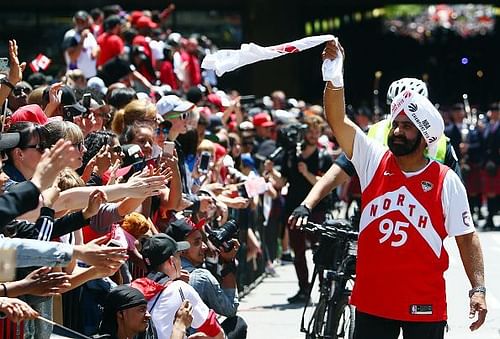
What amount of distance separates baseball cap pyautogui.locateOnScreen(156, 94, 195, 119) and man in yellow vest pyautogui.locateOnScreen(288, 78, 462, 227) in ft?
7.40

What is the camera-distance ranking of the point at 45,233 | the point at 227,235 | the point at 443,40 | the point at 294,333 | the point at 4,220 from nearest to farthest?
the point at 4,220
the point at 45,233
the point at 227,235
the point at 294,333
the point at 443,40

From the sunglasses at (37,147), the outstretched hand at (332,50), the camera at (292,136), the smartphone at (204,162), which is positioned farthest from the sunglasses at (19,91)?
the camera at (292,136)

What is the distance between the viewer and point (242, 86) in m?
34.7

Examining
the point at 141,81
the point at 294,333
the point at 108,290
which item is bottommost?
the point at 294,333

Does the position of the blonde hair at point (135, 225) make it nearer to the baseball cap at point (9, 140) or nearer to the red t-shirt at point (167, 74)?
the baseball cap at point (9, 140)

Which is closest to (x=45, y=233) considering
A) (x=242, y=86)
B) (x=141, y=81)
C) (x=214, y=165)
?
(x=214, y=165)

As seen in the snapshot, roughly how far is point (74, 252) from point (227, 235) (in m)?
4.42

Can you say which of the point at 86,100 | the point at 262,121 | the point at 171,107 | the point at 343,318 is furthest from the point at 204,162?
the point at 262,121

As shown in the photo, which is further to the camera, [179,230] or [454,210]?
[179,230]

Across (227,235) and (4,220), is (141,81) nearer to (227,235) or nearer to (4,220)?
(227,235)

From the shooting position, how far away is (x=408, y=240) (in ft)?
24.4

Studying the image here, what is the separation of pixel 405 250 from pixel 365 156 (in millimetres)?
626

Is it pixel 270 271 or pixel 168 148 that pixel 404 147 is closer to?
pixel 168 148

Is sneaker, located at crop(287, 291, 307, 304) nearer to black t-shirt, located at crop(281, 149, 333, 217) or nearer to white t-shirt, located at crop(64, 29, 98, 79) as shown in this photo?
black t-shirt, located at crop(281, 149, 333, 217)
